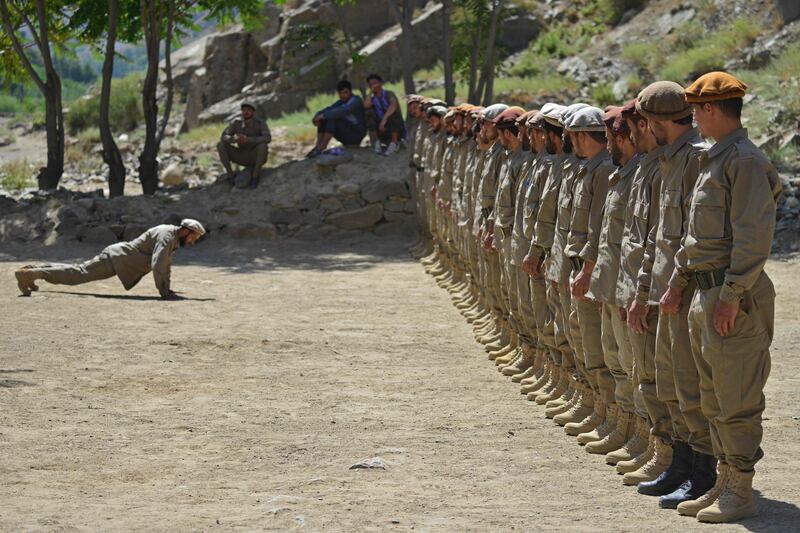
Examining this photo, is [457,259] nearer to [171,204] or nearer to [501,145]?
[501,145]

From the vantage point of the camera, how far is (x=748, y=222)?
5.96m

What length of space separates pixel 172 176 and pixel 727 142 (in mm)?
20939

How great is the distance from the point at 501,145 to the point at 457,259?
3891 mm

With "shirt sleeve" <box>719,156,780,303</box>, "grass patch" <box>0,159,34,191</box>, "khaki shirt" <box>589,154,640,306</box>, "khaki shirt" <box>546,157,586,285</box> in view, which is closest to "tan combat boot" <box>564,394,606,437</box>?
"khaki shirt" <box>546,157,586,285</box>

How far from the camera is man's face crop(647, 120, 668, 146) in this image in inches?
266

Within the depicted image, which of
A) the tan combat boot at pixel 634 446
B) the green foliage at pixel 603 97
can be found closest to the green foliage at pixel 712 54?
the green foliage at pixel 603 97

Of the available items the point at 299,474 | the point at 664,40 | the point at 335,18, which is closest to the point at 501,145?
the point at 299,474

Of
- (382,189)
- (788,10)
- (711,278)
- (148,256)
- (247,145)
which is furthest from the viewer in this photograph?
(788,10)

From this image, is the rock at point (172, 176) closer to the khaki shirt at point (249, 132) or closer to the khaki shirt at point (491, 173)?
the khaki shirt at point (249, 132)

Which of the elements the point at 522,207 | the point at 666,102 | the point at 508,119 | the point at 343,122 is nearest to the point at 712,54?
the point at 343,122

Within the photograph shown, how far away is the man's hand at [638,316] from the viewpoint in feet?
22.3

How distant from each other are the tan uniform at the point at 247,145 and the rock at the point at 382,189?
169cm

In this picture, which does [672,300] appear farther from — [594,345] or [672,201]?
[594,345]

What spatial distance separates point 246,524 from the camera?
6.13 m
